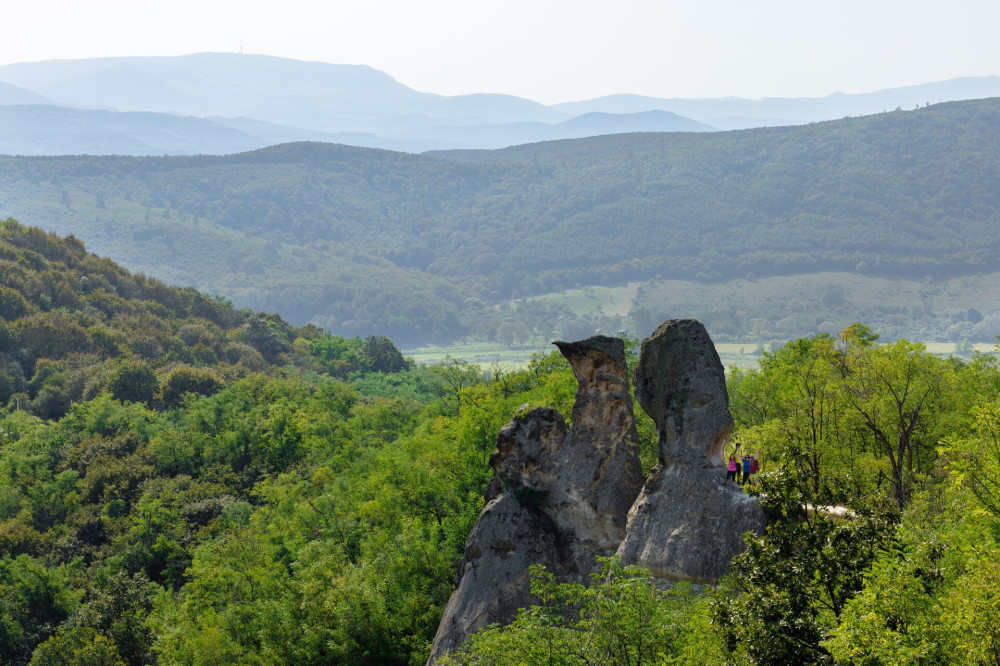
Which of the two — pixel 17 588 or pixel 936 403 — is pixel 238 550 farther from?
pixel 936 403

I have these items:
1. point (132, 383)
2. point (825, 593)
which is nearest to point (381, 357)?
point (132, 383)

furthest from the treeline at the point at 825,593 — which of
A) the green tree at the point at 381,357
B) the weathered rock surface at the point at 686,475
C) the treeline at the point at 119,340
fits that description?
the green tree at the point at 381,357

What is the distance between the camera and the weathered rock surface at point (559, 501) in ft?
107

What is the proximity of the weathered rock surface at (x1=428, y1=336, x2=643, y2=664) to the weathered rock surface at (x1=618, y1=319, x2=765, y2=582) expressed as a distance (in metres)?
2.25

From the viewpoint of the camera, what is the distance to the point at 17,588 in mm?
61625

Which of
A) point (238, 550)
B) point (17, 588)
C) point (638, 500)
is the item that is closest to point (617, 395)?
point (638, 500)

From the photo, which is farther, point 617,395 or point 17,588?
point 17,588

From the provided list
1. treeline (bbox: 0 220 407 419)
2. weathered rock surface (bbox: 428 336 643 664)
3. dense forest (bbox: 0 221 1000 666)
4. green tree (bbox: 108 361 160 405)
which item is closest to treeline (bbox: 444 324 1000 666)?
dense forest (bbox: 0 221 1000 666)

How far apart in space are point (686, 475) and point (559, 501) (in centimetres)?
569

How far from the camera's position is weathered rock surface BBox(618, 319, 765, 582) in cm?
2788

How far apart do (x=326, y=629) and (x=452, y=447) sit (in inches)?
532

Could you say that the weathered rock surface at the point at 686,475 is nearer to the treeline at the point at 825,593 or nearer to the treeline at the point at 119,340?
the treeline at the point at 825,593

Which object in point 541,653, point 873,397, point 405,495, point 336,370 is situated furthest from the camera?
point 336,370

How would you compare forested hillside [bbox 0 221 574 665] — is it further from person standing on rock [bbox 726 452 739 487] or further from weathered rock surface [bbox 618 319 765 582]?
person standing on rock [bbox 726 452 739 487]
